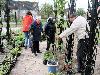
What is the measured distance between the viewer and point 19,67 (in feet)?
41.2

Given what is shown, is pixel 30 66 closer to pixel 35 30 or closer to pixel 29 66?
pixel 29 66

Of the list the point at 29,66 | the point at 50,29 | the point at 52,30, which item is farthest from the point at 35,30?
the point at 29,66

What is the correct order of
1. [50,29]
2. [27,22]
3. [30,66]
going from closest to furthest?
[30,66] < [50,29] < [27,22]

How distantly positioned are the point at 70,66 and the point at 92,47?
444 centimetres

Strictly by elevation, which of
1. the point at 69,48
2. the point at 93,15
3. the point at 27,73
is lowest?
the point at 27,73

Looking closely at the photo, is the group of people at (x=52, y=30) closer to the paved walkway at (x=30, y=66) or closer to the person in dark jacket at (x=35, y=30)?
the person in dark jacket at (x=35, y=30)

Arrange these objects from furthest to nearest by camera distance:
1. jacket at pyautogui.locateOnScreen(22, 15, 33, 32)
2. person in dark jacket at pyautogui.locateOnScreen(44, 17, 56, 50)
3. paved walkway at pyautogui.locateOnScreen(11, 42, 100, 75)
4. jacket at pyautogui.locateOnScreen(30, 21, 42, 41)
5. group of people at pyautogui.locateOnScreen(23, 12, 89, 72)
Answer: jacket at pyautogui.locateOnScreen(22, 15, 33, 32)
person in dark jacket at pyautogui.locateOnScreen(44, 17, 56, 50)
jacket at pyautogui.locateOnScreen(30, 21, 42, 41)
paved walkway at pyautogui.locateOnScreen(11, 42, 100, 75)
group of people at pyautogui.locateOnScreen(23, 12, 89, 72)

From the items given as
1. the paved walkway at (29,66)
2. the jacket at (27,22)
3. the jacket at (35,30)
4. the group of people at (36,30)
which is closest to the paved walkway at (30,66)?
the paved walkway at (29,66)

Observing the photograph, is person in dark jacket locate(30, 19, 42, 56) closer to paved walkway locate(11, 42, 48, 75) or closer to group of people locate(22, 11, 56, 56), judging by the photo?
group of people locate(22, 11, 56, 56)

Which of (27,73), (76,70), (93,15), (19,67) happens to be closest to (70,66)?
(76,70)

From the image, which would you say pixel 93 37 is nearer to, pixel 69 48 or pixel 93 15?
pixel 93 15

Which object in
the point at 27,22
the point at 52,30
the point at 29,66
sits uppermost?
the point at 27,22

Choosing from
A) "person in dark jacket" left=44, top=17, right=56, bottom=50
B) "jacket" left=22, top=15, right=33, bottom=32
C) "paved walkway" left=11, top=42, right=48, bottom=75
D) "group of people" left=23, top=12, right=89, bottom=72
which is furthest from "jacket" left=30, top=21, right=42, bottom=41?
"jacket" left=22, top=15, right=33, bottom=32

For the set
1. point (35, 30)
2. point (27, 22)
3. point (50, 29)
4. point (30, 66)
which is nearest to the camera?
point (30, 66)
